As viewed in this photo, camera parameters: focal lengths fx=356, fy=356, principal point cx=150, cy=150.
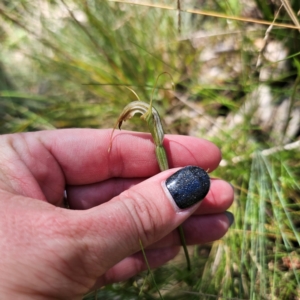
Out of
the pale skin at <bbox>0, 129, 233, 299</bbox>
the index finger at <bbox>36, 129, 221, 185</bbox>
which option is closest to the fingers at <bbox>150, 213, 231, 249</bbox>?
the pale skin at <bbox>0, 129, 233, 299</bbox>

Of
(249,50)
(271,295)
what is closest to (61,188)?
(271,295)

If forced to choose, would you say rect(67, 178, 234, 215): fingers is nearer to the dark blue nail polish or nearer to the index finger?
the index finger

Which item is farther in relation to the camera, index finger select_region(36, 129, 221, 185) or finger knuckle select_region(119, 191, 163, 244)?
index finger select_region(36, 129, 221, 185)

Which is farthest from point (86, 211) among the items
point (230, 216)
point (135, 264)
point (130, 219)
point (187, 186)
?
point (230, 216)

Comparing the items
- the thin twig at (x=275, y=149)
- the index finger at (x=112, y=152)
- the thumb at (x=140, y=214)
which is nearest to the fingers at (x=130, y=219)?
the thumb at (x=140, y=214)

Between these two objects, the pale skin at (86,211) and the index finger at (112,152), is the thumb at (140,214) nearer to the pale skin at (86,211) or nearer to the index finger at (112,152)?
the pale skin at (86,211)

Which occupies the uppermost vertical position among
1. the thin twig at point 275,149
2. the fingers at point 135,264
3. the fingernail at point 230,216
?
the thin twig at point 275,149

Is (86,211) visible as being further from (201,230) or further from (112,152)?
(201,230)
